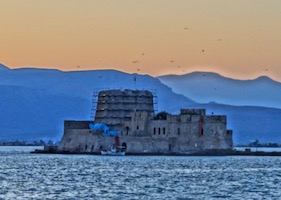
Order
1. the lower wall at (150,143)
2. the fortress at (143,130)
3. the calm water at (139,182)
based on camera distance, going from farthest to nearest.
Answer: the lower wall at (150,143)
the fortress at (143,130)
the calm water at (139,182)

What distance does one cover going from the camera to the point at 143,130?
14062 centimetres

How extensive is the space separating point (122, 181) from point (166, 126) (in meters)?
59.4

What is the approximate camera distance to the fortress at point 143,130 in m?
136

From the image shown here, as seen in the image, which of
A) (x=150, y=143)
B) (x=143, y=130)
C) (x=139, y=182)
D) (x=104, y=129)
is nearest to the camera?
(x=139, y=182)

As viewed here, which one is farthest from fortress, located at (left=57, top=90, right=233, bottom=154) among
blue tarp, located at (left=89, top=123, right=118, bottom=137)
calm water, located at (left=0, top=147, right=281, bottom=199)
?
calm water, located at (left=0, top=147, right=281, bottom=199)

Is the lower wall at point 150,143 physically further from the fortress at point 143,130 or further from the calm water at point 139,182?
the calm water at point 139,182

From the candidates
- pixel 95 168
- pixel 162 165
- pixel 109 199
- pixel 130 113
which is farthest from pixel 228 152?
pixel 109 199

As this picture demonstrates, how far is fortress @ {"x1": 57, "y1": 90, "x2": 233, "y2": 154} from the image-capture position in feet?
447

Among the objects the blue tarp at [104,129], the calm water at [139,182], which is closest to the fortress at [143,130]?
the blue tarp at [104,129]

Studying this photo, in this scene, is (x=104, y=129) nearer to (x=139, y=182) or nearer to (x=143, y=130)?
(x=143, y=130)

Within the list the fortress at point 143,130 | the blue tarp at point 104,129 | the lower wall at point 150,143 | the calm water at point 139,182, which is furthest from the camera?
the blue tarp at point 104,129

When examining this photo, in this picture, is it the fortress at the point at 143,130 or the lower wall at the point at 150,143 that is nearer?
the fortress at the point at 143,130

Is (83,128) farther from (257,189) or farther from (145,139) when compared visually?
(257,189)

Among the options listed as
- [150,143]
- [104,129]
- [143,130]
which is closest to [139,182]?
[150,143]
